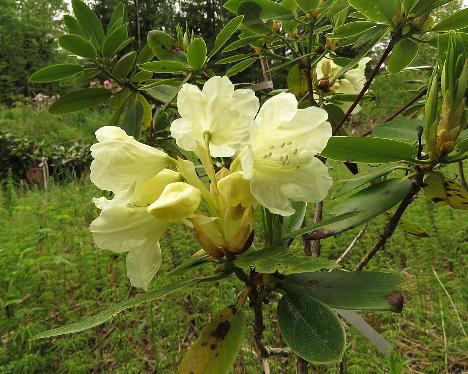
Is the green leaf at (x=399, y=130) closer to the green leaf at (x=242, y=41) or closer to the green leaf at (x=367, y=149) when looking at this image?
the green leaf at (x=367, y=149)

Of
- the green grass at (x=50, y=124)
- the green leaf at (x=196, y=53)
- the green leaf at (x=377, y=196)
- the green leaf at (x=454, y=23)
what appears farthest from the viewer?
the green grass at (x=50, y=124)

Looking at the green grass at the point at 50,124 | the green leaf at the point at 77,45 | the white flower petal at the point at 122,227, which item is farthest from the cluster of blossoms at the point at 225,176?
A: the green grass at the point at 50,124

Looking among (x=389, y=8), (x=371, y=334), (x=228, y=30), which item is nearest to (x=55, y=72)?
(x=228, y=30)

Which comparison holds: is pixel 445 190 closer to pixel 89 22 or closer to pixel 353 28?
pixel 353 28

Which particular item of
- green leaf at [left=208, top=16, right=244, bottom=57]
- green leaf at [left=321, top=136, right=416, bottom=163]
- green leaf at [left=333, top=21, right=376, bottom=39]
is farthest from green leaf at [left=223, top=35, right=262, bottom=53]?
green leaf at [left=321, top=136, right=416, bottom=163]

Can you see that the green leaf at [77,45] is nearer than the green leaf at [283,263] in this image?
No

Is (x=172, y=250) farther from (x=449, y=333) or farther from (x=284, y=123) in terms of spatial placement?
(x=284, y=123)

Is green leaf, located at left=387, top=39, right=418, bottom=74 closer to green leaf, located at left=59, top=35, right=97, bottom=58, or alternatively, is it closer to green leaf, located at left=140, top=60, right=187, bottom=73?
green leaf, located at left=140, top=60, right=187, bottom=73
